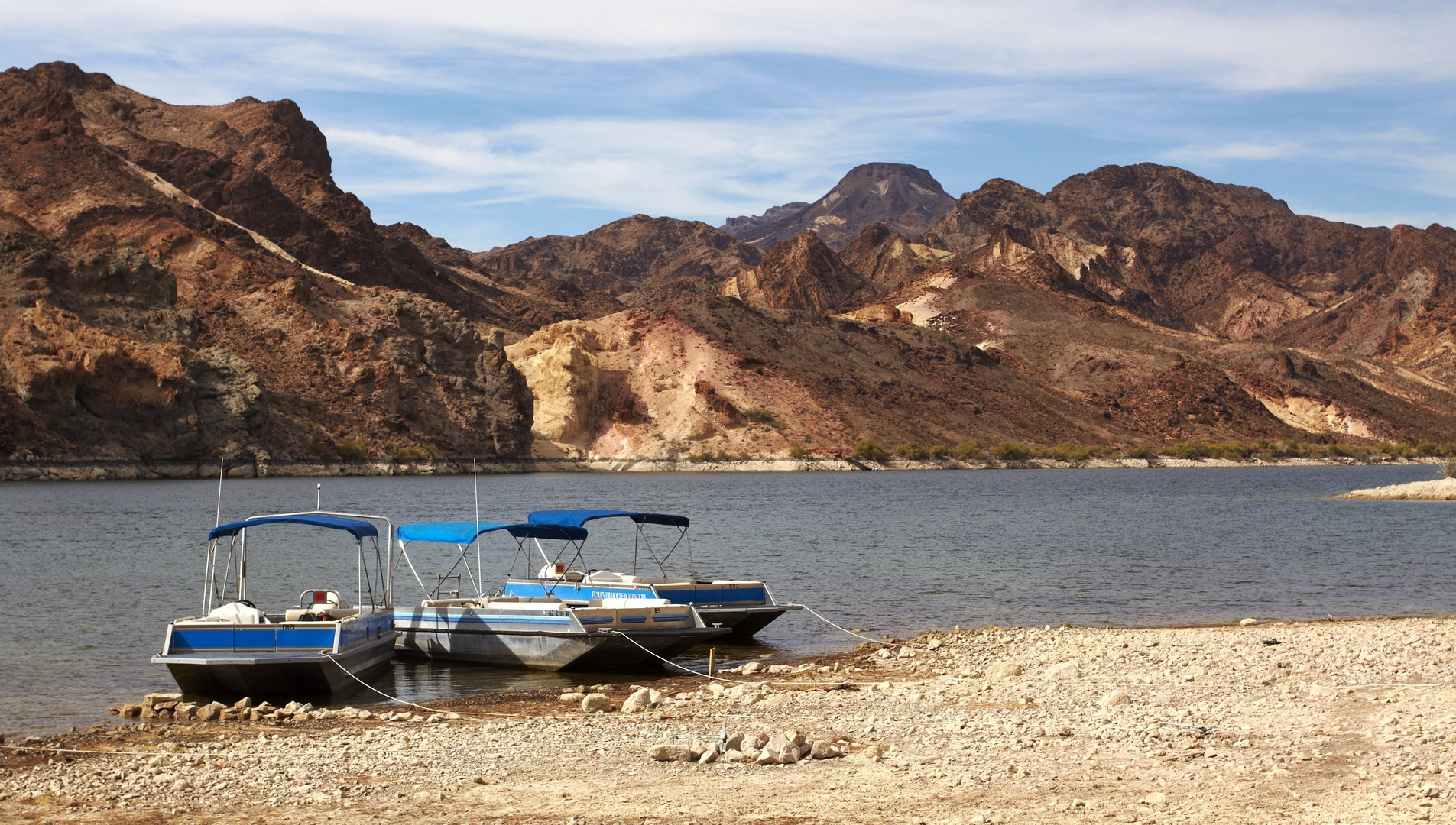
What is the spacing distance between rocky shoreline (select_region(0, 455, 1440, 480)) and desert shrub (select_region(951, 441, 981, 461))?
65 centimetres

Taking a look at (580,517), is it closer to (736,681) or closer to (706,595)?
(706,595)

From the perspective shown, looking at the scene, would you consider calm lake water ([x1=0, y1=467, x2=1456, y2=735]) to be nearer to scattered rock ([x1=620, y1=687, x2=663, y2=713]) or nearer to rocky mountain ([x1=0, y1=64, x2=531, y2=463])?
scattered rock ([x1=620, y1=687, x2=663, y2=713])

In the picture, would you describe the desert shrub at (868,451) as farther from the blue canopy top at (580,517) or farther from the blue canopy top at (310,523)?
the blue canopy top at (310,523)

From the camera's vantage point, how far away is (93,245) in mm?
173750

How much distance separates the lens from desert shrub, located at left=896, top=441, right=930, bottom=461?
561ft

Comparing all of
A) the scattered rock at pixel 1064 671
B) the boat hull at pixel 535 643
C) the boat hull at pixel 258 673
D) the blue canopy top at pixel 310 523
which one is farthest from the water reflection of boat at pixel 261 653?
the scattered rock at pixel 1064 671

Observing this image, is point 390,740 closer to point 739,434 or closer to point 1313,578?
point 1313,578

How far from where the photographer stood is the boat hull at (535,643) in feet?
82.5

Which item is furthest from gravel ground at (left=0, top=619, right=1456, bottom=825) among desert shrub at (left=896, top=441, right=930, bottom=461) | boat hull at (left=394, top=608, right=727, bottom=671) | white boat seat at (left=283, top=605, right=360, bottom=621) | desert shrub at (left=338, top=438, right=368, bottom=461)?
desert shrub at (left=896, top=441, right=930, bottom=461)

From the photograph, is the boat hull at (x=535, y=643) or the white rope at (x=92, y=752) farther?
the boat hull at (x=535, y=643)

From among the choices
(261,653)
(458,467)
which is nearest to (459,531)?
(261,653)

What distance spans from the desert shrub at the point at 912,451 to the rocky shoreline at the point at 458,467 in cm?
88

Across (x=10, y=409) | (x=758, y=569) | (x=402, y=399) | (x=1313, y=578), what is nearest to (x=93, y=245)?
(x=402, y=399)

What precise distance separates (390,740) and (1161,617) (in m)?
22.1
